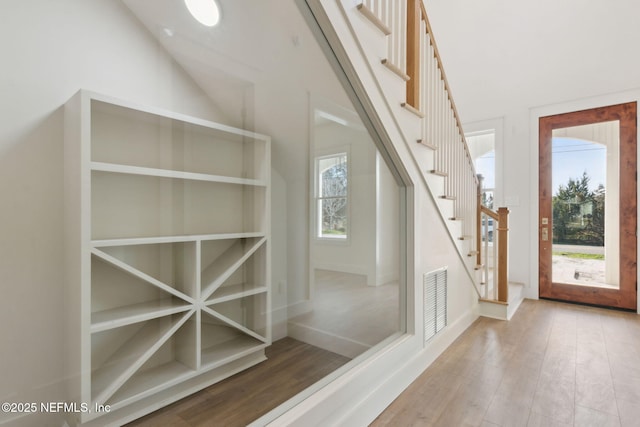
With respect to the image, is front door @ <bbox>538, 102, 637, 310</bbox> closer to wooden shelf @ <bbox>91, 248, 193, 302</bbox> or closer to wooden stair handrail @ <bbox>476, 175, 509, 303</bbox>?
wooden stair handrail @ <bbox>476, 175, 509, 303</bbox>

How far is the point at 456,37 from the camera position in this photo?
3.77m

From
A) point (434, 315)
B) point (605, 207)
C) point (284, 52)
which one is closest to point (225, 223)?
point (284, 52)

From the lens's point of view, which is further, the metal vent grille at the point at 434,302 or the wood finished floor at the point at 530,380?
the metal vent grille at the point at 434,302

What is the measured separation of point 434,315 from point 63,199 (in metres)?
2.16

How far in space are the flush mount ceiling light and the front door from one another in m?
4.11

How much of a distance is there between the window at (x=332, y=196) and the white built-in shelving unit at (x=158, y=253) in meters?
0.31

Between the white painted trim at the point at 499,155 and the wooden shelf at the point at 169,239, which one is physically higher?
the white painted trim at the point at 499,155

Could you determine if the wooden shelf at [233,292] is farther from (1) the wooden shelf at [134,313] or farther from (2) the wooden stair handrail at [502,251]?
(2) the wooden stair handrail at [502,251]

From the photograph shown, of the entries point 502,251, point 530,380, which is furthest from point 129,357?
point 502,251

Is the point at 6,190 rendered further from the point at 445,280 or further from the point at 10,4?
the point at 445,280

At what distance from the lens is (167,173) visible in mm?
1043

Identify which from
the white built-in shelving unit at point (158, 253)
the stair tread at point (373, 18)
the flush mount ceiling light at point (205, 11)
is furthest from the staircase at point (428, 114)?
the white built-in shelving unit at point (158, 253)

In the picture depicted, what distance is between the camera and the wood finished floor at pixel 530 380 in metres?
1.50

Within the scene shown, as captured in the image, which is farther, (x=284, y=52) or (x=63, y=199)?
(x=284, y=52)
